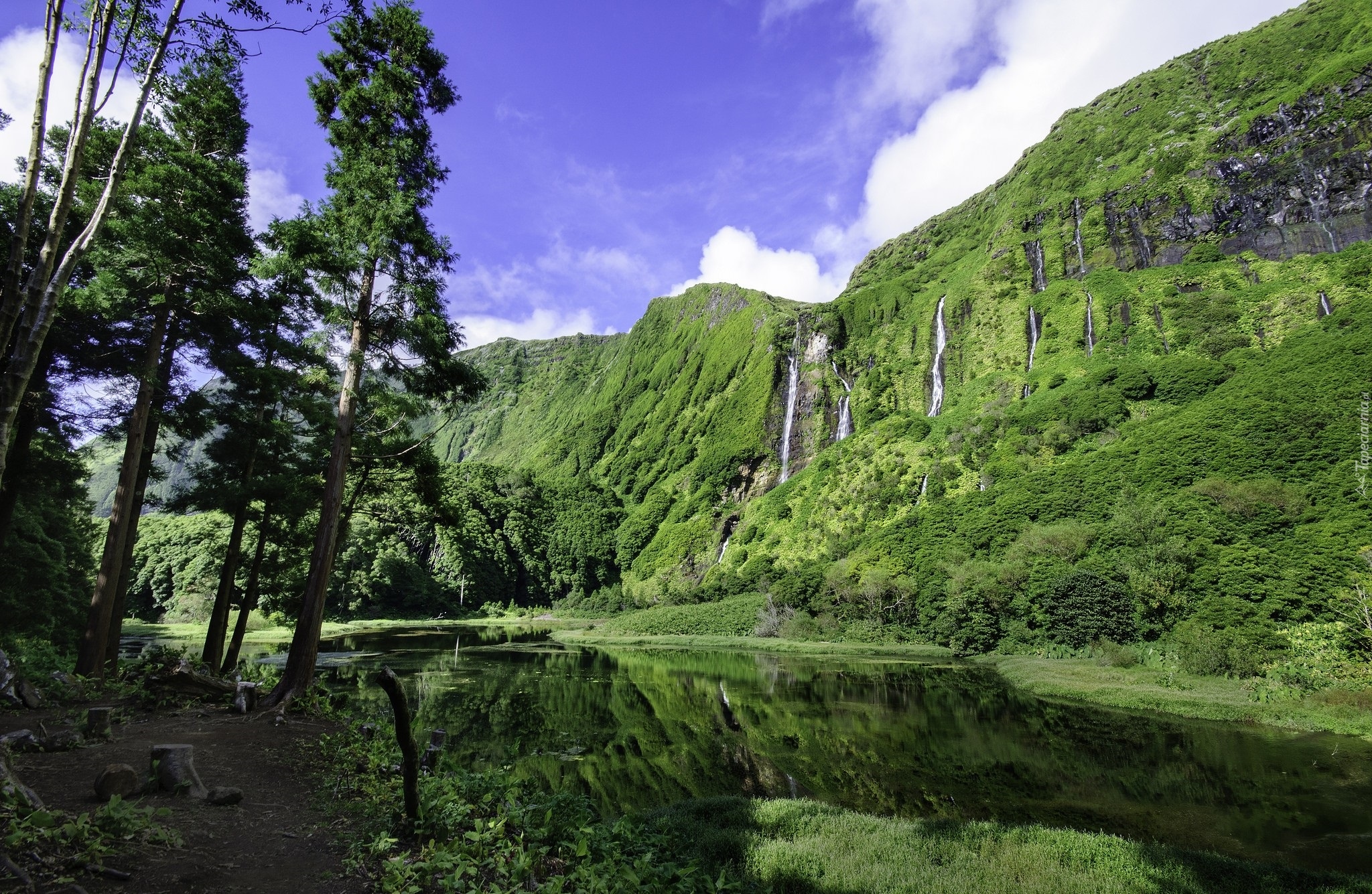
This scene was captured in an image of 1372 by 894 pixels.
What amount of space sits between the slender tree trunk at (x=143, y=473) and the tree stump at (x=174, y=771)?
11.6 meters

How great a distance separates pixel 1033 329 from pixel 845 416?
32.1 m

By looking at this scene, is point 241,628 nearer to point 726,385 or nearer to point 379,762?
point 379,762

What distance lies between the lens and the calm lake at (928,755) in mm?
11961

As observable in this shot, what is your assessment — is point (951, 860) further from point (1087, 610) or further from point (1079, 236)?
point (1079, 236)

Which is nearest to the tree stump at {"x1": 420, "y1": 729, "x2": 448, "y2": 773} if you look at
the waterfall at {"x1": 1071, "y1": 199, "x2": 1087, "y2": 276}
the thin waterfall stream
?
the thin waterfall stream

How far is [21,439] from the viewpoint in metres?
14.9

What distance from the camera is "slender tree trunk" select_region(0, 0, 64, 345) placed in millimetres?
4605

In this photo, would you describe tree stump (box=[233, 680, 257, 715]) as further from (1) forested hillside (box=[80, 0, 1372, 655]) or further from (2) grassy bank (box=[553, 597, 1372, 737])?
(2) grassy bank (box=[553, 597, 1372, 737])

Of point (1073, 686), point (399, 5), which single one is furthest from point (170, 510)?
point (1073, 686)

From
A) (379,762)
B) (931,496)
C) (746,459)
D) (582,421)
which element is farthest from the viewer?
(582,421)

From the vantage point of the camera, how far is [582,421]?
18075cm

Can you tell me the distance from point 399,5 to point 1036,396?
245 ft

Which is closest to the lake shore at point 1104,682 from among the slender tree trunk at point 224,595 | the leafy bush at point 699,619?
the leafy bush at point 699,619

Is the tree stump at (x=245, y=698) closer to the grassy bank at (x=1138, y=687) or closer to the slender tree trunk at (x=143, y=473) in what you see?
the slender tree trunk at (x=143, y=473)
